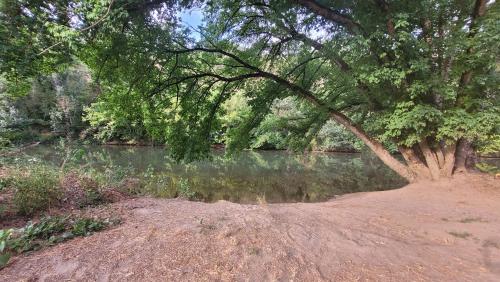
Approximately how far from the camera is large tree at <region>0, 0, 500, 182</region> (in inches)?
221

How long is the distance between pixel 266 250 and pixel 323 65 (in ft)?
21.4

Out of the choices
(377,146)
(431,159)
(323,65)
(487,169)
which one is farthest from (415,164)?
(323,65)

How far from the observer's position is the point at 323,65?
8484 millimetres

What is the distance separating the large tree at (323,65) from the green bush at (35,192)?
1.72 metres

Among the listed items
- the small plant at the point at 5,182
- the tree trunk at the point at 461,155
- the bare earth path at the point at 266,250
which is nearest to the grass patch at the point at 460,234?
the bare earth path at the point at 266,250

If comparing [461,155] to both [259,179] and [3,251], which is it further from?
[3,251]

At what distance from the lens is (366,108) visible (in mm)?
7699

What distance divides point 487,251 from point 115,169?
7474 mm

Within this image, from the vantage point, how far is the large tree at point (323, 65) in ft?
18.4

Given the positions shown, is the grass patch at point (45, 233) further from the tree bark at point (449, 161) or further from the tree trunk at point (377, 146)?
the tree bark at point (449, 161)

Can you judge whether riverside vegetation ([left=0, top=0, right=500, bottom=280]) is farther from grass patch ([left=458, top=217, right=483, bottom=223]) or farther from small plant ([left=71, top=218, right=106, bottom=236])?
grass patch ([left=458, top=217, right=483, bottom=223])

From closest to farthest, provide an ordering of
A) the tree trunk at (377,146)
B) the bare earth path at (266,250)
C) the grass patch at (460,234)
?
1. the bare earth path at (266,250)
2. the grass patch at (460,234)
3. the tree trunk at (377,146)

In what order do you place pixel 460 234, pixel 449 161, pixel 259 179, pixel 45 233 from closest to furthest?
pixel 45 233
pixel 460 234
pixel 449 161
pixel 259 179

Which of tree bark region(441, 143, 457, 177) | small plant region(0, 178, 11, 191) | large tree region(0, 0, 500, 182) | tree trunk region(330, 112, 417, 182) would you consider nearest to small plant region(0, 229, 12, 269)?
large tree region(0, 0, 500, 182)
